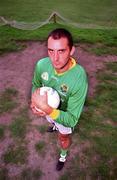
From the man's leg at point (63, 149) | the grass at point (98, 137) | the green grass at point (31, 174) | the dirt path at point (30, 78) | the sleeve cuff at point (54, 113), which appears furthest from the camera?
the dirt path at point (30, 78)

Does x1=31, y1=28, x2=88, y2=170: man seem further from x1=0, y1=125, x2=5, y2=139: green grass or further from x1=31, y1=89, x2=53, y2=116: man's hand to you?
x1=0, y1=125, x2=5, y2=139: green grass

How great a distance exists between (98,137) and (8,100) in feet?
9.20

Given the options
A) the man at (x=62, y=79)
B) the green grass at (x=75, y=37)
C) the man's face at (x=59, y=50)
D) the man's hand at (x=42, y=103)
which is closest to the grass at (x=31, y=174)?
the man at (x=62, y=79)

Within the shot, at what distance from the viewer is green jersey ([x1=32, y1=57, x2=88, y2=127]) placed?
3.92 meters

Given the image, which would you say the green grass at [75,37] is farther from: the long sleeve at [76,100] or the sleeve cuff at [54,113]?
the sleeve cuff at [54,113]

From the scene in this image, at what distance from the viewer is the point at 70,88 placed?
159 inches

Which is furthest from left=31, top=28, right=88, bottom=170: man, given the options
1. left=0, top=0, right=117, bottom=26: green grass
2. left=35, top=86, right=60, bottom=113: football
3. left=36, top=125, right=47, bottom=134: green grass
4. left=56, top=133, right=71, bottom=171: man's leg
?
left=0, top=0, right=117, bottom=26: green grass

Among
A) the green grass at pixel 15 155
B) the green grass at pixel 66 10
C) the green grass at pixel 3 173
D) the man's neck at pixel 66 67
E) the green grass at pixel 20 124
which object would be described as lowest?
the green grass at pixel 3 173

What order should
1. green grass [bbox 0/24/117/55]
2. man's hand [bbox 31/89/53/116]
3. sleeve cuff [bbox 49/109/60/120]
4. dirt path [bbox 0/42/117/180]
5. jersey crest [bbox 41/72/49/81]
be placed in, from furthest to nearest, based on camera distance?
green grass [bbox 0/24/117/55], dirt path [bbox 0/42/117/180], jersey crest [bbox 41/72/49/81], sleeve cuff [bbox 49/109/60/120], man's hand [bbox 31/89/53/116]

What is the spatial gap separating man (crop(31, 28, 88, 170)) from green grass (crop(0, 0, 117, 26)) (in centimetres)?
1158

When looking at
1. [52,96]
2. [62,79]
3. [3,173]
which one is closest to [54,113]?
[52,96]

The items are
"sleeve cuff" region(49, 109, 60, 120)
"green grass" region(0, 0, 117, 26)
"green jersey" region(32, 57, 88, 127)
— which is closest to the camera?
"sleeve cuff" region(49, 109, 60, 120)

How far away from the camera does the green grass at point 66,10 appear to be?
15768 millimetres

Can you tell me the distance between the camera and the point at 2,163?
19.1 feet
